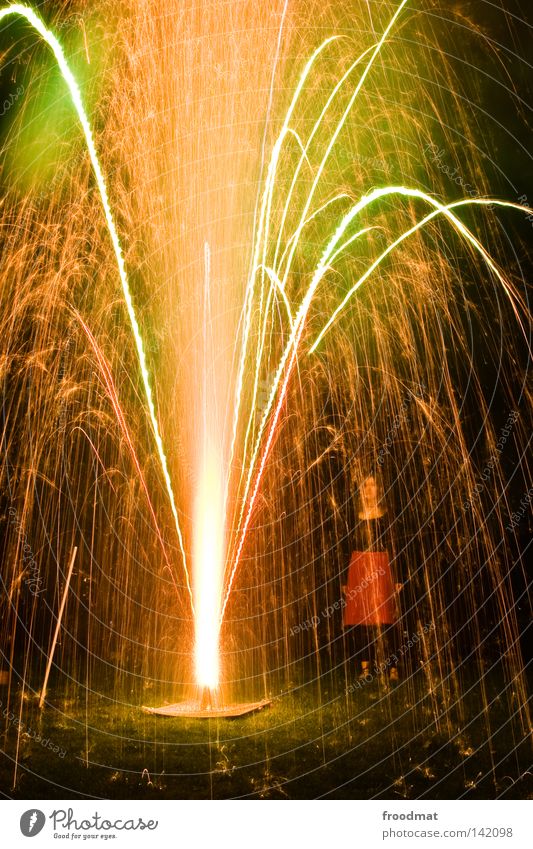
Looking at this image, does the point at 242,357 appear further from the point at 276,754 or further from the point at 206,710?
the point at 276,754

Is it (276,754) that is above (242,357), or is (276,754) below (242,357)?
below

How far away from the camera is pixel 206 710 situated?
7.08 meters

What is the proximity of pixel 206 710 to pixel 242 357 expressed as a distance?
147 inches

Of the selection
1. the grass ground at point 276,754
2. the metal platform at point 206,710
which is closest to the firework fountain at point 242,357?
the metal platform at point 206,710

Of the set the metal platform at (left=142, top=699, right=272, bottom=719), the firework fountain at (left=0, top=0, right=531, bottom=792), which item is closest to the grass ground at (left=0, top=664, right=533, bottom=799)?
the metal platform at (left=142, top=699, right=272, bottom=719)

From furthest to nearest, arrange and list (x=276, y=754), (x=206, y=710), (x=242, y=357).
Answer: (x=242, y=357) → (x=206, y=710) → (x=276, y=754)

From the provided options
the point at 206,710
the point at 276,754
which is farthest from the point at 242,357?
the point at 276,754

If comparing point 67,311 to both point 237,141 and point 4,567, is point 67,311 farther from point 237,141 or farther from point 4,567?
point 4,567

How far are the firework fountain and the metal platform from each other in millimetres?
97

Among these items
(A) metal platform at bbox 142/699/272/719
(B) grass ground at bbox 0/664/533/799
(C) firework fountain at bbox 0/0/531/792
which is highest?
(C) firework fountain at bbox 0/0/531/792

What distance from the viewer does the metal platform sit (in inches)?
269

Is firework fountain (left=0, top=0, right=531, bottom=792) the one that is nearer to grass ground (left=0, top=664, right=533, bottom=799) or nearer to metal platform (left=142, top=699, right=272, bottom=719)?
metal platform (left=142, top=699, right=272, bottom=719)

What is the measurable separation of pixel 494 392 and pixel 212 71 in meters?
5.99

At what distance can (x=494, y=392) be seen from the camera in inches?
453
